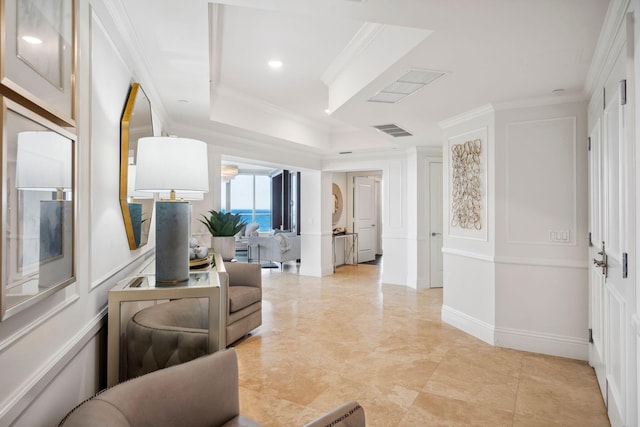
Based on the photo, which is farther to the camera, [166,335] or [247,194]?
[247,194]

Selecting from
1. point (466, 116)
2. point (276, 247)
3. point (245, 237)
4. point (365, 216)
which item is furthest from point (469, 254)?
point (245, 237)

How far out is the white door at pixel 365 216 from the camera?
29.1 feet

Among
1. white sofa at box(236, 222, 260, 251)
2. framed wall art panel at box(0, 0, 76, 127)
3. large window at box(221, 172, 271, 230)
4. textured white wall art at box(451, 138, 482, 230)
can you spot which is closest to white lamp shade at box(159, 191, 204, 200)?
framed wall art panel at box(0, 0, 76, 127)

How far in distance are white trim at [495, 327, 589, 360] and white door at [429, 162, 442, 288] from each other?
2701 millimetres

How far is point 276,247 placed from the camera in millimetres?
7902

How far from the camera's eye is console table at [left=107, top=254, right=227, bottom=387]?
1.59 metres

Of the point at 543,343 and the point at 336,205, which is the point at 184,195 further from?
the point at 336,205

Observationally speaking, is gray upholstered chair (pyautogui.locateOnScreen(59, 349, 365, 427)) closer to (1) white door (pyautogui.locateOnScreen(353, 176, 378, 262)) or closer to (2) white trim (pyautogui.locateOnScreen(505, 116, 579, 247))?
(2) white trim (pyautogui.locateOnScreen(505, 116, 579, 247))

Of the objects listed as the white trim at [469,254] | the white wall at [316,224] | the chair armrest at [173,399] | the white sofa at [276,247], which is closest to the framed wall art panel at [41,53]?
the chair armrest at [173,399]

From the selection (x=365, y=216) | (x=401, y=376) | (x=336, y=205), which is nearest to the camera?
(x=401, y=376)

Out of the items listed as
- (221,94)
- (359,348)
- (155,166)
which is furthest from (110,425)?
(221,94)

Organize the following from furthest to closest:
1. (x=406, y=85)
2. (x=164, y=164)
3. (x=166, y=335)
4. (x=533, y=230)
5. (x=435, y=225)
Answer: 1. (x=435, y=225)
2. (x=533, y=230)
3. (x=406, y=85)
4. (x=164, y=164)
5. (x=166, y=335)

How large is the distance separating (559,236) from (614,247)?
1.18 meters

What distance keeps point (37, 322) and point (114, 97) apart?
1.34 m
